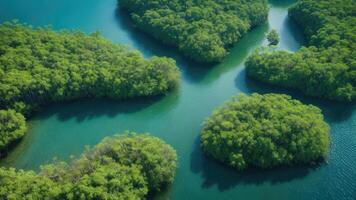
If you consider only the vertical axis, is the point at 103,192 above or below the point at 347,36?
below

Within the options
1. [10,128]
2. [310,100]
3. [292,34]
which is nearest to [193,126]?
[310,100]

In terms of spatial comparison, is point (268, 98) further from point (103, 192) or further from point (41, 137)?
point (41, 137)

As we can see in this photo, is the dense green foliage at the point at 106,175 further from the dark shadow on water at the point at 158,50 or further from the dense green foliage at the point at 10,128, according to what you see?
the dark shadow on water at the point at 158,50

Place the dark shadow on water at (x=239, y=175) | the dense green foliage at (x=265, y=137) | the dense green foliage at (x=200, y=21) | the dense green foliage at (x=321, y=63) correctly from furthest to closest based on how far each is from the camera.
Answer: the dense green foliage at (x=200, y=21), the dense green foliage at (x=321, y=63), the dark shadow on water at (x=239, y=175), the dense green foliage at (x=265, y=137)

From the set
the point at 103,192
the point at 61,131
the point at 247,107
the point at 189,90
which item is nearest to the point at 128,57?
the point at 189,90

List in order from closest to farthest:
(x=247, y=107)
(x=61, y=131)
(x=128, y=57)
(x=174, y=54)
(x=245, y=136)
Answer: (x=245, y=136) → (x=247, y=107) → (x=61, y=131) → (x=128, y=57) → (x=174, y=54)

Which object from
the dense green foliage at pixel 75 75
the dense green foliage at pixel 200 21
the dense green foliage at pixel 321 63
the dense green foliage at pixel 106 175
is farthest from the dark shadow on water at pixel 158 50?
the dense green foliage at pixel 106 175

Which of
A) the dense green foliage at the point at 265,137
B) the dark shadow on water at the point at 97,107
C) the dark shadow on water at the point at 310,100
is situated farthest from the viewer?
the dark shadow on water at the point at 97,107
